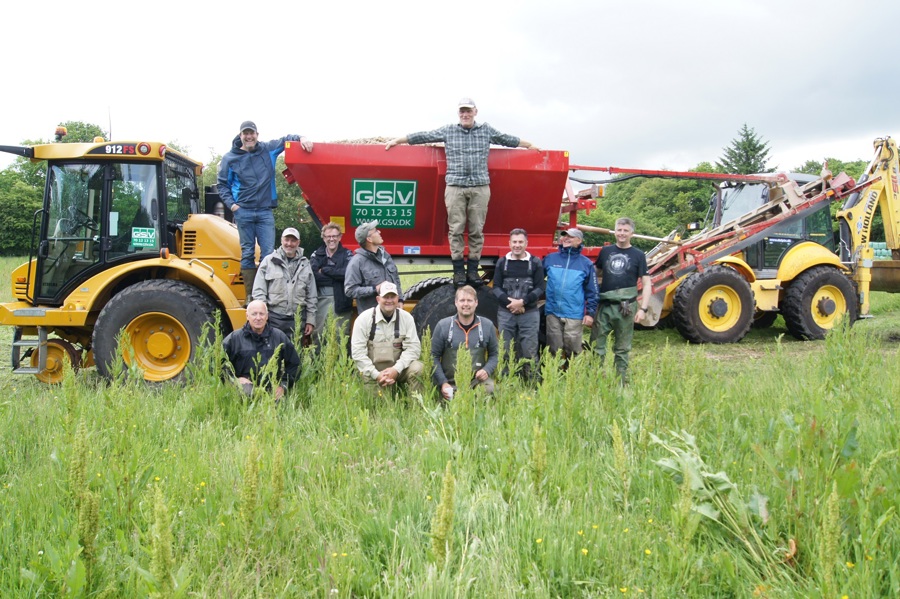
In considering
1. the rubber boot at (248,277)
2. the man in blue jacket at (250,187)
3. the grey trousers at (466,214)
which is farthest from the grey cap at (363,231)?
the rubber boot at (248,277)

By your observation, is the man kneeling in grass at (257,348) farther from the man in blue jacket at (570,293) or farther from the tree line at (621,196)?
the tree line at (621,196)

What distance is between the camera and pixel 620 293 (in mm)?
6824

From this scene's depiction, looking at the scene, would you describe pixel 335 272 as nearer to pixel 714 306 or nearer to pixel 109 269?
pixel 109 269

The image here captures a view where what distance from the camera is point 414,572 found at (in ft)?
9.01

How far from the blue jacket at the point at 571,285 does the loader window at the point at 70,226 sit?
14.5 feet

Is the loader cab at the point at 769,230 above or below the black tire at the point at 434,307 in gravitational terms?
above

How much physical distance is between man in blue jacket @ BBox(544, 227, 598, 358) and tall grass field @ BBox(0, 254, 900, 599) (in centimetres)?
186

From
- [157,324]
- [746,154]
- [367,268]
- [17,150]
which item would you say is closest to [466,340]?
[367,268]

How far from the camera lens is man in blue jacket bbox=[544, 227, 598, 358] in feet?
21.9

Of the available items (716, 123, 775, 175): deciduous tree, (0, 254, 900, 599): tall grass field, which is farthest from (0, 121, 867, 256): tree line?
(0, 254, 900, 599): tall grass field

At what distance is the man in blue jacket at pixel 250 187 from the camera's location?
6.62 m

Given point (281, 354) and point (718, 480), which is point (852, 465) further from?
point (281, 354)

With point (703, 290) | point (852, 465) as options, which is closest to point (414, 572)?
point (852, 465)

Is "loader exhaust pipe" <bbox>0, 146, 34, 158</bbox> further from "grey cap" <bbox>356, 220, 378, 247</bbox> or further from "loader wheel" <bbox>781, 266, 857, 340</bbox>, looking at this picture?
"loader wheel" <bbox>781, 266, 857, 340</bbox>
